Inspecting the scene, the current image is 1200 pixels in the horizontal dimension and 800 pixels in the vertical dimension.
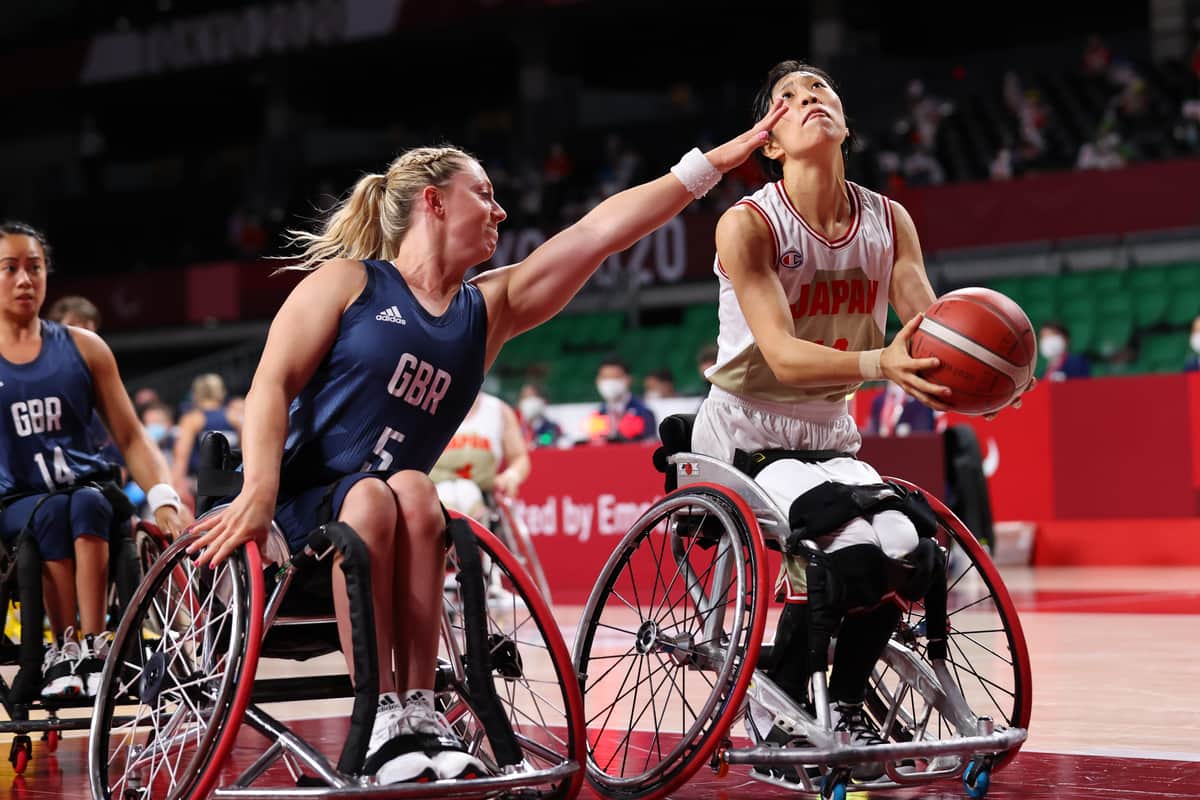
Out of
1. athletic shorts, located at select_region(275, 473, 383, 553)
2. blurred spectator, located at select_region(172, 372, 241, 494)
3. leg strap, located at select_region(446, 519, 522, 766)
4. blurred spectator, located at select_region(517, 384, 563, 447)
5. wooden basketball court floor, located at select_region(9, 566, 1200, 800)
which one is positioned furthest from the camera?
blurred spectator, located at select_region(517, 384, 563, 447)

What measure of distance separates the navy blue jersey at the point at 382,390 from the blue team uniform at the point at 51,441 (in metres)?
1.61

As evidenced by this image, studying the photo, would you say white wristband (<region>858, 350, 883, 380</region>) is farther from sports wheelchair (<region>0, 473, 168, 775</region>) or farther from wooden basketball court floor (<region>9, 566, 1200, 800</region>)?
sports wheelchair (<region>0, 473, 168, 775</region>)

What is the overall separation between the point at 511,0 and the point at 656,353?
19.8ft

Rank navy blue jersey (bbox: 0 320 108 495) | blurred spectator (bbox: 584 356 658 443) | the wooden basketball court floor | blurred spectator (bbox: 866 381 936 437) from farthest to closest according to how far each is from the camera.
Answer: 1. blurred spectator (bbox: 584 356 658 443)
2. blurred spectator (bbox: 866 381 936 437)
3. navy blue jersey (bbox: 0 320 108 495)
4. the wooden basketball court floor

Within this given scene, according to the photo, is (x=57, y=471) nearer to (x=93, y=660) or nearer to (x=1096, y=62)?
(x=93, y=660)

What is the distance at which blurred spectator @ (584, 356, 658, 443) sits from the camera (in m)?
11.1

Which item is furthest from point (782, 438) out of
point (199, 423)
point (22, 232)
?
point (199, 423)

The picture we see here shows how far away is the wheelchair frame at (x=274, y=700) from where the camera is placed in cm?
277

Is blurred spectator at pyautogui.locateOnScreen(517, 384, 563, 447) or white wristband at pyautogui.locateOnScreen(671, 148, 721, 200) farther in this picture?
blurred spectator at pyautogui.locateOnScreen(517, 384, 563, 447)

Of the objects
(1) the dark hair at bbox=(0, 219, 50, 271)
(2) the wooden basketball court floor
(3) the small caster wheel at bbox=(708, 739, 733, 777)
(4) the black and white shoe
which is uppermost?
(1) the dark hair at bbox=(0, 219, 50, 271)

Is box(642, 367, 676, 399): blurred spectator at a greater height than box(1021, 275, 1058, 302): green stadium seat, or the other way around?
box(1021, 275, 1058, 302): green stadium seat

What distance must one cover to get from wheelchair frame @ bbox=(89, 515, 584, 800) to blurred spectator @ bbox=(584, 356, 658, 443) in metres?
7.70

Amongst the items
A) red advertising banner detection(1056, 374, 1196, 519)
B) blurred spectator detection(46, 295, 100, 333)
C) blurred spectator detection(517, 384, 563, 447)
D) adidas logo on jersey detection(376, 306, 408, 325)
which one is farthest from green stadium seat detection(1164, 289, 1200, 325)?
adidas logo on jersey detection(376, 306, 408, 325)

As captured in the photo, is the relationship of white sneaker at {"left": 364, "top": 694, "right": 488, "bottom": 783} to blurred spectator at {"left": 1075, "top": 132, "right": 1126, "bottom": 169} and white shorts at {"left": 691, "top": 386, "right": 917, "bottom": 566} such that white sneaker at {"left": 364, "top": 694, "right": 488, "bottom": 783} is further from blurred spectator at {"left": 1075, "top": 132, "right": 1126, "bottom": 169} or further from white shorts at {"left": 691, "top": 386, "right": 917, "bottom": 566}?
blurred spectator at {"left": 1075, "top": 132, "right": 1126, "bottom": 169}
